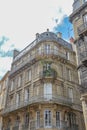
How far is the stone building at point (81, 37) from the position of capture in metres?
17.4

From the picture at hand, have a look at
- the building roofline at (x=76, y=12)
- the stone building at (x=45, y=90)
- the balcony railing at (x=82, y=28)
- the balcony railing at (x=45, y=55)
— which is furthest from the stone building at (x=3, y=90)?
the balcony railing at (x=82, y=28)

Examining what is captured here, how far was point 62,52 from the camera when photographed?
30.1 meters

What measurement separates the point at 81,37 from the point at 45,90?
370 inches

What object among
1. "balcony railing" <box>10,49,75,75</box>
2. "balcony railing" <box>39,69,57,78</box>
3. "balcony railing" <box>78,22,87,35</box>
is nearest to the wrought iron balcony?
"balcony railing" <box>39,69,57,78</box>

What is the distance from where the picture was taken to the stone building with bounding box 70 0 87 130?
17406 millimetres

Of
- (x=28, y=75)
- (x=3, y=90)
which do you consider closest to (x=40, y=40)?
(x=28, y=75)

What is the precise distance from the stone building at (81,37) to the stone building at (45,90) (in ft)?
22.9

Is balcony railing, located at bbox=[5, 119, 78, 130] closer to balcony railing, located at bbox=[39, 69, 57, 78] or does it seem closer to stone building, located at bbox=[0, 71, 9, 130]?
balcony railing, located at bbox=[39, 69, 57, 78]

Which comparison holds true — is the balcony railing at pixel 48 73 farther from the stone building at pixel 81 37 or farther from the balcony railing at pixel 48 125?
the stone building at pixel 81 37

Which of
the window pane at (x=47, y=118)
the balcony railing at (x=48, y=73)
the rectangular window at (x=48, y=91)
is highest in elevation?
the balcony railing at (x=48, y=73)

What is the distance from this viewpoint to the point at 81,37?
19688 millimetres

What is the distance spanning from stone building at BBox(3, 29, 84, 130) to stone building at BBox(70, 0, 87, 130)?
22.9ft

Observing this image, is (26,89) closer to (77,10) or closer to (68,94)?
(68,94)

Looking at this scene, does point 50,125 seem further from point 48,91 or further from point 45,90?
point 45,90
